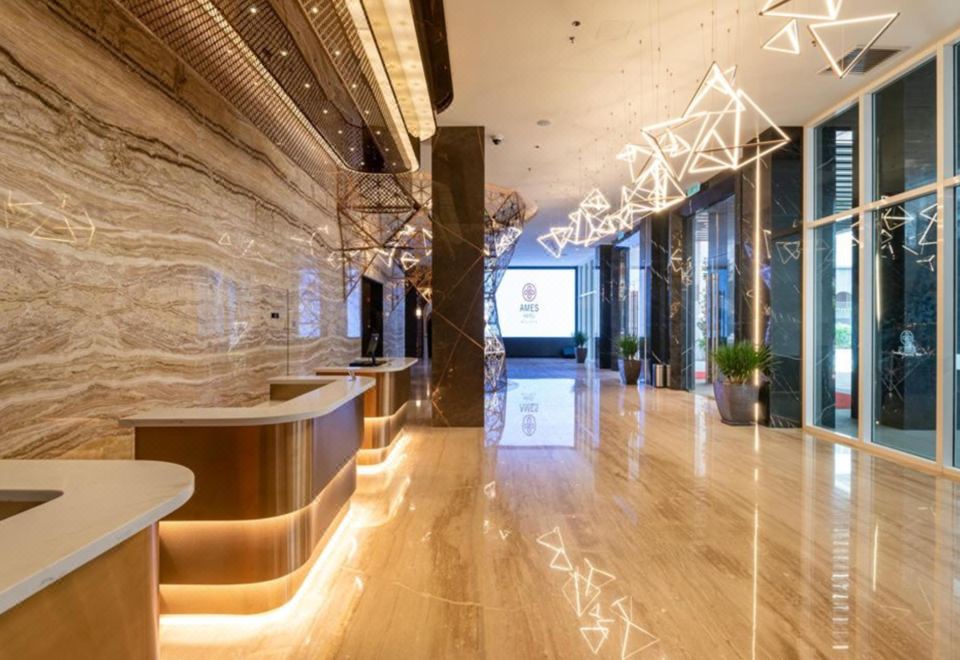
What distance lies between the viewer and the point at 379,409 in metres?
5.38

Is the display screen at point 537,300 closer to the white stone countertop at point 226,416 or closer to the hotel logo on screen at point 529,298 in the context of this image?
the hotel logo on screen at point 529,298

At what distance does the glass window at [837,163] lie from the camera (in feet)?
21.5

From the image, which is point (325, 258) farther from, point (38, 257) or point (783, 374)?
point (783, 374)

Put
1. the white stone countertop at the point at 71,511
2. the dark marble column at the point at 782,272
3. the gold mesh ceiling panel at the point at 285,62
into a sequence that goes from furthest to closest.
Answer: the dark marble column at the point at 782,272 → the gold mesh ceiling panel at the point at 285,62 → the white stone countertop at the point at 71,511

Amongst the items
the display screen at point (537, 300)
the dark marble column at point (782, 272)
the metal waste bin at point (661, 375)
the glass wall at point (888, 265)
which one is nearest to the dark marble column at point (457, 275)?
the dark marble column at point (782, 272)

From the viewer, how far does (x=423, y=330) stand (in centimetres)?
1948

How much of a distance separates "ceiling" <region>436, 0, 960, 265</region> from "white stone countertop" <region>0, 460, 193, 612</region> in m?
4.62

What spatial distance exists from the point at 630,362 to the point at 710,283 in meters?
2.73

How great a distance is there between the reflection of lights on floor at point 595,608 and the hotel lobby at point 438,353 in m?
0.02

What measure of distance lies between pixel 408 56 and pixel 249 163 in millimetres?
1677

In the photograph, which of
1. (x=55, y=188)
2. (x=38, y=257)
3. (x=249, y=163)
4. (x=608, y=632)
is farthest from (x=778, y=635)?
(x=249, y=163)

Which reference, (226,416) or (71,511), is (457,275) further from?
(71,511)

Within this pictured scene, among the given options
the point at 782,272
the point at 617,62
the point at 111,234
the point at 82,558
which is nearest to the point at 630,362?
the point at 782,272

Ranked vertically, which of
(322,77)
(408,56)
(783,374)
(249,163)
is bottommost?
(783,374)
